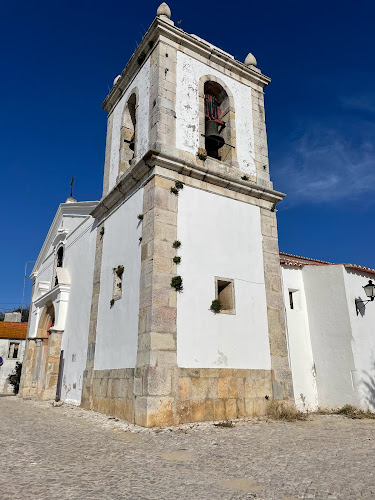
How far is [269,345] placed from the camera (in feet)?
29.3

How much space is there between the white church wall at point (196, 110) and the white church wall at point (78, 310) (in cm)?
403

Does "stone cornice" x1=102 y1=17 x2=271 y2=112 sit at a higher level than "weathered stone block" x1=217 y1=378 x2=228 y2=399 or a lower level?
higher

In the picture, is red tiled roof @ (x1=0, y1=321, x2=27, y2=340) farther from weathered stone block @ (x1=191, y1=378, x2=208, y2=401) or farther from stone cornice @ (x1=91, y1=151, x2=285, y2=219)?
weathered stone block @ (x1=191, y1=378, x2=208, y2=401)

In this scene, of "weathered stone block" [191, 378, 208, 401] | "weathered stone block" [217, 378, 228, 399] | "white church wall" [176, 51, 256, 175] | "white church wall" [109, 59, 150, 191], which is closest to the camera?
"weathered stone block" [191, 378, 208, 401]

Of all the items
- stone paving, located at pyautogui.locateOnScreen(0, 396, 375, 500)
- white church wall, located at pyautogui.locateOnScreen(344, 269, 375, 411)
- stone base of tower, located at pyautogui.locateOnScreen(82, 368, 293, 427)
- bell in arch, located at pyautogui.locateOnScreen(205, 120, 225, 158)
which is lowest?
stone paving, located at pyautogui.locateOnScreen(0, 396, 375, 500)

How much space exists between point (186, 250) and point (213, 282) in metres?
0.89

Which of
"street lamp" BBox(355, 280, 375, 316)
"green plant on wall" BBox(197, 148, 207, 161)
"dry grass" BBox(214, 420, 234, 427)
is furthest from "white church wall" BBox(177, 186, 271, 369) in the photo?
"street lamp" BBox(355, 280, 375, 316)

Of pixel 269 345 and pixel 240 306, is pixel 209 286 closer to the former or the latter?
pixel 240 306

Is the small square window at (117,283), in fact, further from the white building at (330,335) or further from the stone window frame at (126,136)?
the white building at (330,335)

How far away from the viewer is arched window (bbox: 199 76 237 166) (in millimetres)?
9984

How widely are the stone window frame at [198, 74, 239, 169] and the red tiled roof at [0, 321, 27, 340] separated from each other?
73.5ft

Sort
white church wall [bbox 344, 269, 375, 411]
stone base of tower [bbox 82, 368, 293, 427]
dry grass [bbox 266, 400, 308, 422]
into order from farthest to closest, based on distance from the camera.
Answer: white church wall [bbox 344, 269, 375, 411] < dry grass [bbox 266, 400, 308, 422] < stone base of tower [bbox 82, 368, 293, 427]

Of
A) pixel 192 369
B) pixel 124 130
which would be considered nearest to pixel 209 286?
pixel 192 369

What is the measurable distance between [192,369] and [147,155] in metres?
4.43
